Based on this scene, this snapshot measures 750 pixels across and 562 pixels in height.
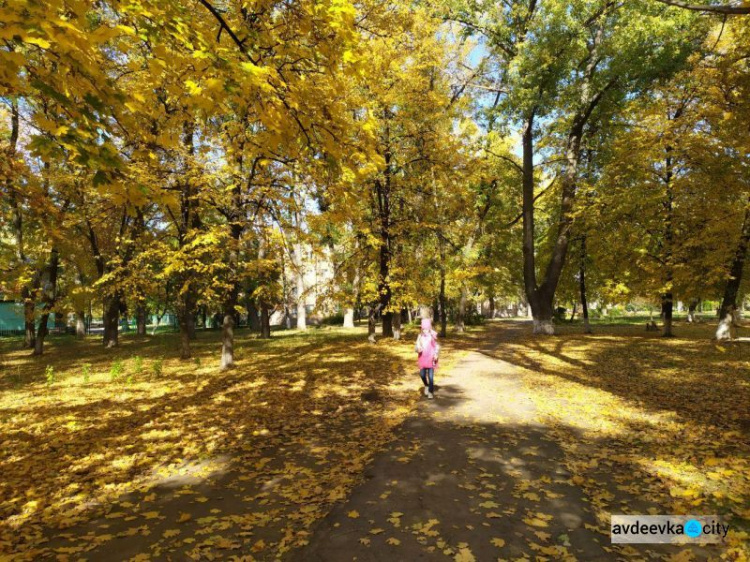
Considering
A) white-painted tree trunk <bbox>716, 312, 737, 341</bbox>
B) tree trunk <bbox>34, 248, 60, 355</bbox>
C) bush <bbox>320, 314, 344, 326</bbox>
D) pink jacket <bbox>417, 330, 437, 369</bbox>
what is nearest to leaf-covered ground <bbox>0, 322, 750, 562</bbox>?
pink jacket <bbox>417, 330, 437, 369</bbox>

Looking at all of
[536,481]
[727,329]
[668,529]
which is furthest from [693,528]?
[727,329]

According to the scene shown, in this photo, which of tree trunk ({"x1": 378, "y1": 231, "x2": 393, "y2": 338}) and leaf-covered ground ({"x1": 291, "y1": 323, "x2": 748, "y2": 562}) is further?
tree trunk ({"x1": 378, "y1": 231, "x2": 393, "y2": 338})

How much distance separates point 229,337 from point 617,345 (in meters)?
15.4

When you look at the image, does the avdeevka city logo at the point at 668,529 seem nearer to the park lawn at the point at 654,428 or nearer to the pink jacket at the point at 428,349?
the park lawn at the point at 654,428

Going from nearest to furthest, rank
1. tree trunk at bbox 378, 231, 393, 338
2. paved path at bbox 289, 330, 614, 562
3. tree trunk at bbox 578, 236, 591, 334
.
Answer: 1. paved path at bbox 289, 330, 614, 562
2. tree trunk at bbox 378, 231, 393, 338
3. tree trunk at bbox 578, 236, 591, 334

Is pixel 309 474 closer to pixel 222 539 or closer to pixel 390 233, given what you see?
pixel 222 539

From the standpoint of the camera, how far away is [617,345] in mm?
17000

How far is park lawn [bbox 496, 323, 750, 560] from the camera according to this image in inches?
167

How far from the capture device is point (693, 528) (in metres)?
3.73

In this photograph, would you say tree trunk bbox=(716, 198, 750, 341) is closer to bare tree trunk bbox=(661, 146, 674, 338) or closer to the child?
bare tree trunk bbox=(661, 146, 674, 338)

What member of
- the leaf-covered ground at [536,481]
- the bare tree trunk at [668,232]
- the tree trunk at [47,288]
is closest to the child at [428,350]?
the leaf-covered ground at [536,481]

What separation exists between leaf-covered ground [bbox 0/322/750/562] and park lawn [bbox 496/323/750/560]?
1.2 inches

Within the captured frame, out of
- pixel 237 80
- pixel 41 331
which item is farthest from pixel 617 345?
pixel 41 331

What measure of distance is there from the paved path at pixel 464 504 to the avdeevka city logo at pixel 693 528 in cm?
81
